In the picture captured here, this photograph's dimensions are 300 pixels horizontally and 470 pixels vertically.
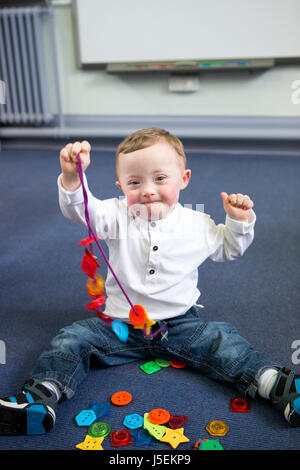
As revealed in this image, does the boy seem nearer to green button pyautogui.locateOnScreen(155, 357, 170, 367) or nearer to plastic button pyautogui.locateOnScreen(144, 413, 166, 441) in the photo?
green button pyautogui.locateOnScreen(155, 357, 170, 367)

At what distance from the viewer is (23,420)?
0.77m

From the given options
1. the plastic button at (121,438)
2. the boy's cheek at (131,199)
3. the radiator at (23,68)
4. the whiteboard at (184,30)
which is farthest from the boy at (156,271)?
the radiator at (23,68)

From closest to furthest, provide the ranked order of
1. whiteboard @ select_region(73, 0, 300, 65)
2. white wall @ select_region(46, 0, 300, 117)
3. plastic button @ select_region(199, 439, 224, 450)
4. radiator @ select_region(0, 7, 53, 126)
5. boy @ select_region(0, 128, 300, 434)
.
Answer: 1. plastic button @ select_region(199, 439, 224, 450)
2. boy @ select_region(0, 128, 300, 434)
3. whiteboard @ select_region(73, 0, 300, 65)
4. white wall @ select_region(46, 0, 300, 117)
5. radiator @ select_region(0, 7, 53, 126)

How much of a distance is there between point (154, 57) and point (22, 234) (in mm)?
1698

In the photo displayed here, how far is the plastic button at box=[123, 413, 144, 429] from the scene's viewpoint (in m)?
0.79

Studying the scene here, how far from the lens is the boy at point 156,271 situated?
2.78 ft

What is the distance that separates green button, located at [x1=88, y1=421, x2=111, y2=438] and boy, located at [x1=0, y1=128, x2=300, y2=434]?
3.1 inches

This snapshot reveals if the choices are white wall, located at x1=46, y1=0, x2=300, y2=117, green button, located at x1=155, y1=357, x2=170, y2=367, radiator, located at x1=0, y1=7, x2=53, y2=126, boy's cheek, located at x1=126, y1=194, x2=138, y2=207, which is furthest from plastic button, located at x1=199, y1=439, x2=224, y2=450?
radiator, located at x1=0, y1=7, x2=53, y2=126

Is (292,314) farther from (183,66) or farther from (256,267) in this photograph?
(183,66)

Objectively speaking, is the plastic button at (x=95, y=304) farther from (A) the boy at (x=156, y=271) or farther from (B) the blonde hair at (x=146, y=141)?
(B) the blonde hair at (x=146, y=141)

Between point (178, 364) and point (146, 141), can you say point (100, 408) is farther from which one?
point (146, 141)

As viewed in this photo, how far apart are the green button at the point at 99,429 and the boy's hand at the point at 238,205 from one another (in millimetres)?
439
